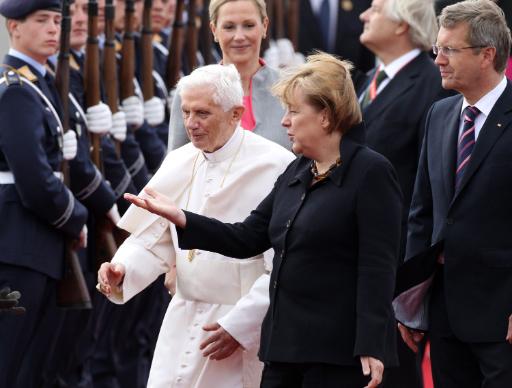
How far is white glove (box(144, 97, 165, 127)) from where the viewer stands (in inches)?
382

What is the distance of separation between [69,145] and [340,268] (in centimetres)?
304

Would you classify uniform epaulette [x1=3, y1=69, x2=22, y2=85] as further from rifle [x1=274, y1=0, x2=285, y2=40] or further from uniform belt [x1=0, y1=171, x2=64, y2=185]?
rifle [x1=274, y1=0, x2=285, y2=40]

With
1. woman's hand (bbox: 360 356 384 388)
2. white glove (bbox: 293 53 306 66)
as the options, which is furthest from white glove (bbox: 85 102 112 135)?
white glove (bbox: 293 53 306 66)

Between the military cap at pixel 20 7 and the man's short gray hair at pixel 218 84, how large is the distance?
205cm

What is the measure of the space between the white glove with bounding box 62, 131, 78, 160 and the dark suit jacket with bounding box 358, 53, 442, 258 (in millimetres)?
1504

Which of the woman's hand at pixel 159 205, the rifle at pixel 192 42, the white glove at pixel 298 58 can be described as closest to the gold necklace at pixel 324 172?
the woman's hand at pixel 159 205

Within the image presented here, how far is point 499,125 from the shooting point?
227 inches

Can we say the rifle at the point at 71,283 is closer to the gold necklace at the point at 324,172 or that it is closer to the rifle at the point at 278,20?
the gold necklace at the point at 324,172

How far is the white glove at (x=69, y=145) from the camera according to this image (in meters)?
7.93

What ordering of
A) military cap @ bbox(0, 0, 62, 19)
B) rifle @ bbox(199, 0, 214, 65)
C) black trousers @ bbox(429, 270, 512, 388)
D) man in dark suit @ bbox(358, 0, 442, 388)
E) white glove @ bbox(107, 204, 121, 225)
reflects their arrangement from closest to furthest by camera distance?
1. black trousers @ bbox(429, 270, 512, 388)
2. man in dark suit @ bbox(358, 0, 442, 388)
3. military cap @ bbox(0, 0, 62, 19)
4. white glove @ bbox(107, 204, 121, 225)
5. rifle @ bbox(199, 0, 214, 65)

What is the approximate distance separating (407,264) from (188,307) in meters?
0.85

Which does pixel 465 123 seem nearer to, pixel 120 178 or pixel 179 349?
pixel 179 349

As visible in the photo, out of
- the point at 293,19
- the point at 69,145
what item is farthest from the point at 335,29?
the point at 69,145

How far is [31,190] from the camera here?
7.40 m
